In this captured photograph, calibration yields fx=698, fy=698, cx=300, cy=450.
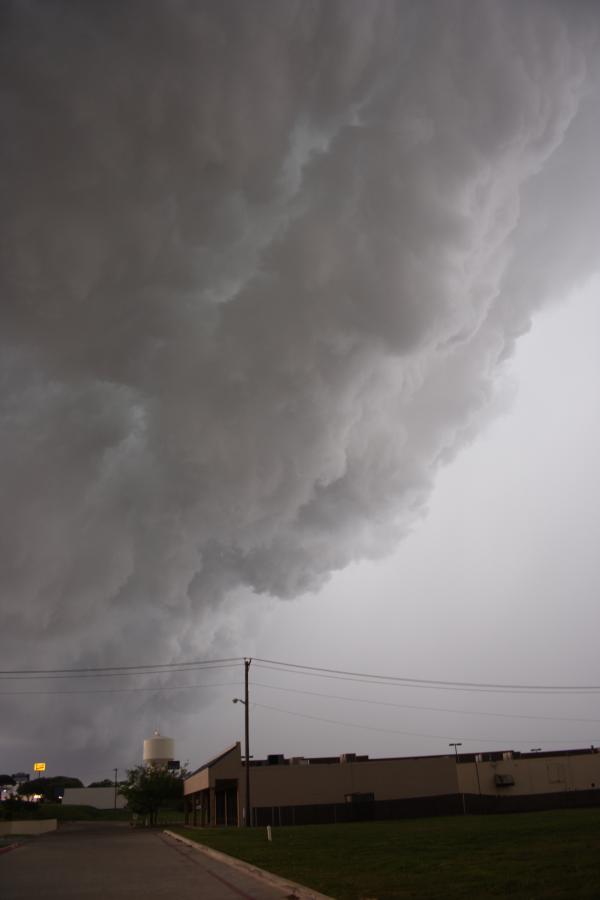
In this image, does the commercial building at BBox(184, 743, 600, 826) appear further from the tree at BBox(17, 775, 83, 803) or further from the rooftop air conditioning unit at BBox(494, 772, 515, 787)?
the tree at BBox(17, 775, 83, 803)

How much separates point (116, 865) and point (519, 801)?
5184cm

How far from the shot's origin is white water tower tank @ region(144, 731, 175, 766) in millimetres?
100500

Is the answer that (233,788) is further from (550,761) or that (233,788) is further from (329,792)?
(550,761)

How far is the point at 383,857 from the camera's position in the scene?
20922mm

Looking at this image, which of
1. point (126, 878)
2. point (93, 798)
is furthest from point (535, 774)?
point (93, 798)

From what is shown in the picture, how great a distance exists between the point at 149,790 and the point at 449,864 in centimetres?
7242

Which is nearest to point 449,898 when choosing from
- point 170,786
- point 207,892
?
point 207,892

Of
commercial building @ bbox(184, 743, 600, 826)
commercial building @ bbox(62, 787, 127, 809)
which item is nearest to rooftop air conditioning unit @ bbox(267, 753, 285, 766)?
commercial building @ bbox(184, 743, 600, 826)

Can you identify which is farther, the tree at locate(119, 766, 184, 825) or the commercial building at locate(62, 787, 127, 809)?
the commercial building at locate(62, 787, 127, 809)

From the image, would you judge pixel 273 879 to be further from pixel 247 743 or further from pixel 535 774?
pixel 535 774

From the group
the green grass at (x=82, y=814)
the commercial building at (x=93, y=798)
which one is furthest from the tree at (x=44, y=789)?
the green grass at (x=82, y=814)

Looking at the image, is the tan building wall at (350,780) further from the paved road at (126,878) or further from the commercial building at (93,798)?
the commercial building at (93,798)

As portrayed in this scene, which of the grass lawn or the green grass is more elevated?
the grass lawn

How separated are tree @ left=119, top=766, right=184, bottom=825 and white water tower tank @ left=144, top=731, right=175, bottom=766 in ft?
49.0
